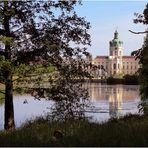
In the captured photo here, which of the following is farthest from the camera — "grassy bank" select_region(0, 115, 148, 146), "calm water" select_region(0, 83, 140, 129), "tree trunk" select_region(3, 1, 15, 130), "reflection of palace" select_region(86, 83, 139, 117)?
"reflection of palace" select_region(86, 83, 139, 117)

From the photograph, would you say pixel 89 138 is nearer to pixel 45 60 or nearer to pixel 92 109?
pixel 45 60

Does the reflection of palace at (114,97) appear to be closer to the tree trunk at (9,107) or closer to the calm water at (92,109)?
the calm water at (92,109)

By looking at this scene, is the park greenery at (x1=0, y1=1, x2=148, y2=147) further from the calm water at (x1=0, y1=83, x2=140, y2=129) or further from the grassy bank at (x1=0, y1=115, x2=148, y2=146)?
the grassy bank at (x1=0, y1=115, x2=148, y2=146)

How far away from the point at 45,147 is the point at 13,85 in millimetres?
10790

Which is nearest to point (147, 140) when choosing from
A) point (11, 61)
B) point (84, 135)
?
point (84, 135)

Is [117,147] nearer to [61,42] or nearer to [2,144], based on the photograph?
[2,144]

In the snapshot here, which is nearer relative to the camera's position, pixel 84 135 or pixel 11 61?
pixel 84 135

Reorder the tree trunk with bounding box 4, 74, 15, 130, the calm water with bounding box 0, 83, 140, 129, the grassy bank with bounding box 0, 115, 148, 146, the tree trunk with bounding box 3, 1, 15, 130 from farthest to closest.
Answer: the calm water with bounding box 0, 83, 140, 129
the tree trunk with bounding box 4, 74, 15, 130
the tree trunk with bounding box 3, 1, 15, 130
the grassy bank with bounding box 0, 115, 148, 146

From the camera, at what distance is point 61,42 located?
20047 mm

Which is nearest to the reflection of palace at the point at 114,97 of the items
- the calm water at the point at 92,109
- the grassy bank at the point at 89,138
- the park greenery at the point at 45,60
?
the calm water at the point at 92,109

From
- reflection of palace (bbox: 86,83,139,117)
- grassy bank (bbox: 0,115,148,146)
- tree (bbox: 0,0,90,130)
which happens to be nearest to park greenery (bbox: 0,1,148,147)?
tree (bbox: 0,0,90,130)

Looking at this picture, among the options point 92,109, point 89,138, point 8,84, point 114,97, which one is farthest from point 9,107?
point 114,97

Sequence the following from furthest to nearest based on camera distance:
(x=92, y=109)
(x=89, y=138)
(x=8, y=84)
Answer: (x=92, y=109) → (x=8, y=84) → (x=89, y=138)

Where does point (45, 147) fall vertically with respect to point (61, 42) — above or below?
below
